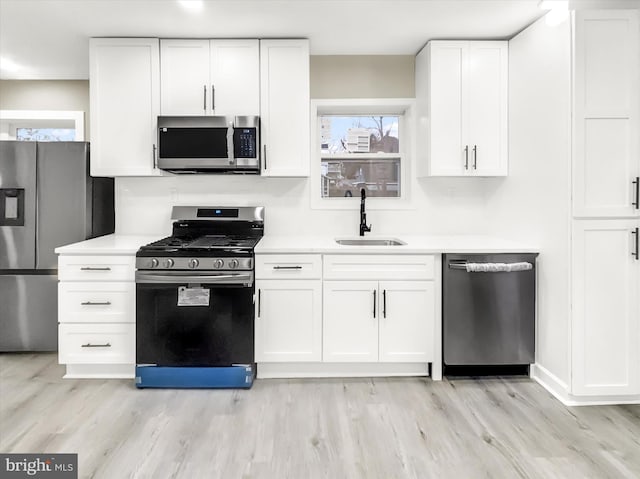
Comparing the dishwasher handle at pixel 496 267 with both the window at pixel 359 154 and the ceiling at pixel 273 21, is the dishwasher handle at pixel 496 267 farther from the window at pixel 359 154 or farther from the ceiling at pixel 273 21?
the ceiling at pixel 273 21

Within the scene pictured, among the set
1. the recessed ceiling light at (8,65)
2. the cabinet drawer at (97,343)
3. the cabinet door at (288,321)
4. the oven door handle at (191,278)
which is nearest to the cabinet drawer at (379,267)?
the cabinet door at (288,321)

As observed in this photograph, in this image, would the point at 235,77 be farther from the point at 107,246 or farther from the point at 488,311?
the point at 488,311

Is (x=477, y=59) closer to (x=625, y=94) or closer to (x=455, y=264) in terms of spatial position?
(x=625, y=94)

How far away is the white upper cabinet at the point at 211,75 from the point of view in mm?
3541

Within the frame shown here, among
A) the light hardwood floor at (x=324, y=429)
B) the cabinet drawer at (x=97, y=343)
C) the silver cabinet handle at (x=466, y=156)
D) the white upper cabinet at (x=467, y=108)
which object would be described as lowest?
the light hardwood floor at (x=324, y=429)

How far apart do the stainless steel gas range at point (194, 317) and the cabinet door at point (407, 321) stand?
836 millimetres

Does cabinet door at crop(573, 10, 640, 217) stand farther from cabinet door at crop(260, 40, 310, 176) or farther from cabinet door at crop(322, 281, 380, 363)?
cabinet door at crop(260, 40, 310, 176)

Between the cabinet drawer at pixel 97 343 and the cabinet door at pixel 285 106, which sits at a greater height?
the cabinet door at pixel 285 106

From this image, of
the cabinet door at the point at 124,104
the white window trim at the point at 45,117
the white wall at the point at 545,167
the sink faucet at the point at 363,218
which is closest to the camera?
the white wall at the point at 545,167

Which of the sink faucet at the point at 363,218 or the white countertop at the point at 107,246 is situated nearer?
the white countertop at the point at 107,246

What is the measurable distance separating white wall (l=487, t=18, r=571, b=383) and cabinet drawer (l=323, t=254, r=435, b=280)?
693 millimetres

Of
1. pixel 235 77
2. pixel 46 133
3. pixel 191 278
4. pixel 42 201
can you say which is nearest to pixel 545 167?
pixel 235 77

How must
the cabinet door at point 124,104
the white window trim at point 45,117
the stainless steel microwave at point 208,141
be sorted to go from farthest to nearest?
the white window trim at point 45,117 < the cabinet door at point 124,104 < the stainless steel microwave at point 208,141

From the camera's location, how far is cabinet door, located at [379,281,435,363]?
128 inches
